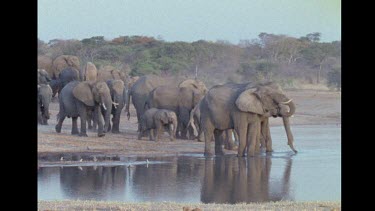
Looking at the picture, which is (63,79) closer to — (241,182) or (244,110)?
(244,110)

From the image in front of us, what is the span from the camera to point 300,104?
2898 centimetres

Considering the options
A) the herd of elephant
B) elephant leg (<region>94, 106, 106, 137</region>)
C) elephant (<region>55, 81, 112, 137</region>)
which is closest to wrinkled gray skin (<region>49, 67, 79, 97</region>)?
the herd of elephant

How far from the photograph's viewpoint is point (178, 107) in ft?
69.6

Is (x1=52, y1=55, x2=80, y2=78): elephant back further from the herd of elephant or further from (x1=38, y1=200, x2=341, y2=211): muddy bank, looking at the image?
(x1=38, y1=200, x2=341, y2=211): muddy bank

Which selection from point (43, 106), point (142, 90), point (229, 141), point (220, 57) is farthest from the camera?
point (220, 57)

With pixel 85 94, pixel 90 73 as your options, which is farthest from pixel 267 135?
pixel 90 73

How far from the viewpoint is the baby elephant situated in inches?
762

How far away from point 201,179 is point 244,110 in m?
2.84

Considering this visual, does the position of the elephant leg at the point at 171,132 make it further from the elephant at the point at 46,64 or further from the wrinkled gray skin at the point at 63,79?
the elephant at the point at 46,64

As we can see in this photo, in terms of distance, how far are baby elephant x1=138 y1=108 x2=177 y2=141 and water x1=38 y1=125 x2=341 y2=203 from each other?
207cm
